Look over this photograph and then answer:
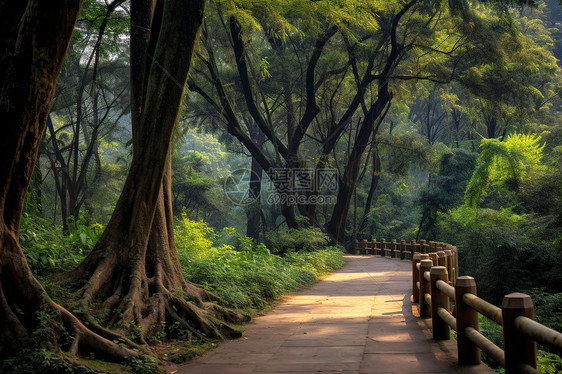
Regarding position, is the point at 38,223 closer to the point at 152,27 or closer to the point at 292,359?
the point at 152,27

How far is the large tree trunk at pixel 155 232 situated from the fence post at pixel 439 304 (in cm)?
250

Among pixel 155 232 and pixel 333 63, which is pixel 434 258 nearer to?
pixel 155 232

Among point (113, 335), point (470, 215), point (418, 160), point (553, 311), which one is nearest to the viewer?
point (113, 335)

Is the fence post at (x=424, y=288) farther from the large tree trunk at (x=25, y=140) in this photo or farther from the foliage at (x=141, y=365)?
the large tree trunk at (x=25, y=140)

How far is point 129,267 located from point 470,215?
20.0 meters

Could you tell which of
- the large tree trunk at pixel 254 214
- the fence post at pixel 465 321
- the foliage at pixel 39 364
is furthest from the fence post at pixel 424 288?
the large tree trunk at pixel 254 214

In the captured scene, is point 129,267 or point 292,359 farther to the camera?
point 129,267

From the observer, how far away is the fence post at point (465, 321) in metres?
4.95

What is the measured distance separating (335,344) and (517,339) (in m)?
2.68

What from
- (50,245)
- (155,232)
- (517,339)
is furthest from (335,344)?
(50,245)

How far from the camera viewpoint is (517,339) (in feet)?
12.5

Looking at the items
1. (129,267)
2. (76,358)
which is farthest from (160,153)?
(76,358)

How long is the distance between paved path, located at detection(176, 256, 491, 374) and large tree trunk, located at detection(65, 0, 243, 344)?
26.5 inches

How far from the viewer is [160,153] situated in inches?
281
